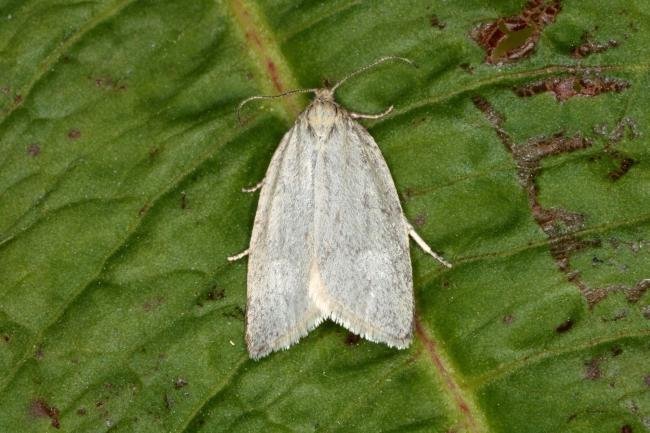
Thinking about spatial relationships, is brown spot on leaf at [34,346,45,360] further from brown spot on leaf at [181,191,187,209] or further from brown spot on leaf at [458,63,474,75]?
brown spot on leaf at [458,63,474,75]

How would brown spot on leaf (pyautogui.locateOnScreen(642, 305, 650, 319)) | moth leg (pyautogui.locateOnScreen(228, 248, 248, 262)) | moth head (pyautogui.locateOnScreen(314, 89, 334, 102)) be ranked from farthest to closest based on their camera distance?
moth leg (pyautogui.locateOnScreen(228, 248, 248, 262)), moth head (pyautogui.locateOnScreen(314, 89, 334, 102)), brown spot on leaf (pyautogui.locateOnScreen(642, 305, 650, 319))

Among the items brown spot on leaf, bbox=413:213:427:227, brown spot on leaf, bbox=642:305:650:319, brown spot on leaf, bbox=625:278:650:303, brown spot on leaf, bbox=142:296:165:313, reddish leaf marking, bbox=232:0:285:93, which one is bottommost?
brown spot on leaf, bbox=642:305:650:319

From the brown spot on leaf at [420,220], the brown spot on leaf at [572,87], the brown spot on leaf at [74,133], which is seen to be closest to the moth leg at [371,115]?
the brown spot on leaf at [420,220]

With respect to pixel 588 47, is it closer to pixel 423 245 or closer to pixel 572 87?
pixel 572 87

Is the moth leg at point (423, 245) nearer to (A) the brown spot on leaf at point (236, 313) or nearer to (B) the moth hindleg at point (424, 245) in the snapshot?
(B) the moth hindleg at point (424, 245)

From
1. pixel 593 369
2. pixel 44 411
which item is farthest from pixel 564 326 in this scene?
pixel 44 411

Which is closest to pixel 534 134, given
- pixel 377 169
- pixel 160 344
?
pixel 377 169

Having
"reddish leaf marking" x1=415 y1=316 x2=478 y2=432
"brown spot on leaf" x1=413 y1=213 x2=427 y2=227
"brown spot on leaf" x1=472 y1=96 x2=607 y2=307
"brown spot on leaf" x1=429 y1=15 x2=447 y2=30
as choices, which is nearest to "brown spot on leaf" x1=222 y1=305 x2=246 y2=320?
"reddish leaf marking" x1=415 y1=316 x2=478 y2=432
